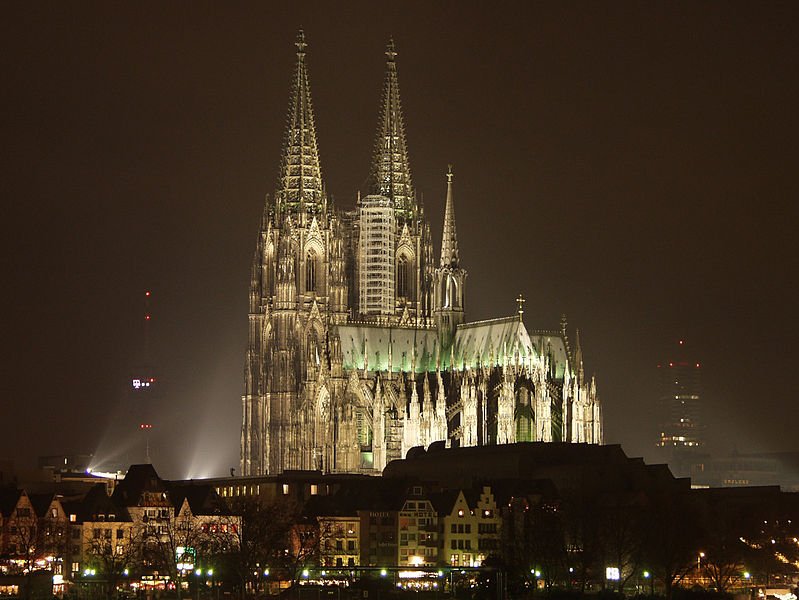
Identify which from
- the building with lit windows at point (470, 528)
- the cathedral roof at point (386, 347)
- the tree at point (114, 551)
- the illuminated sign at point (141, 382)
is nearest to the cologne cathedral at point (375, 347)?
the cathedral roof at point (386, 347)

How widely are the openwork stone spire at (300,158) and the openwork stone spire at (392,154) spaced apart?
30.3 feet

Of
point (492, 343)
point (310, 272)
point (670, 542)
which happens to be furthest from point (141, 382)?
point (670, 542)

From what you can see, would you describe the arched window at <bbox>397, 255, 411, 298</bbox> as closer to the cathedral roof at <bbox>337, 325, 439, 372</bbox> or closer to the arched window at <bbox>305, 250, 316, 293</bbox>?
the cathedral roof at <bbox>337, 325, 439, 372</bbox>

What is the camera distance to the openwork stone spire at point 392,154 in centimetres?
18238

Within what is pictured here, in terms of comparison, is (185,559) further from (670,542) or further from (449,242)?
(449,242)

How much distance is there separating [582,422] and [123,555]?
5812 cm

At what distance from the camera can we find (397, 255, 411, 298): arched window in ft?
595

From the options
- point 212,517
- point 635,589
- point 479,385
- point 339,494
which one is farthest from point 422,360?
point 635,589

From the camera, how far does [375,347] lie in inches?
6742

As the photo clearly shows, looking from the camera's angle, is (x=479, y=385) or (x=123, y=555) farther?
(x=479, y=385)

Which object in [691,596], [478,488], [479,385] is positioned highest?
[479,385]

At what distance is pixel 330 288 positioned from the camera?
173 m

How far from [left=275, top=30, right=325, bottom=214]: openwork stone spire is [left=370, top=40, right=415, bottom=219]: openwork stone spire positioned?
9.24 meters

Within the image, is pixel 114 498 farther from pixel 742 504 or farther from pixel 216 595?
pixel 742 504
